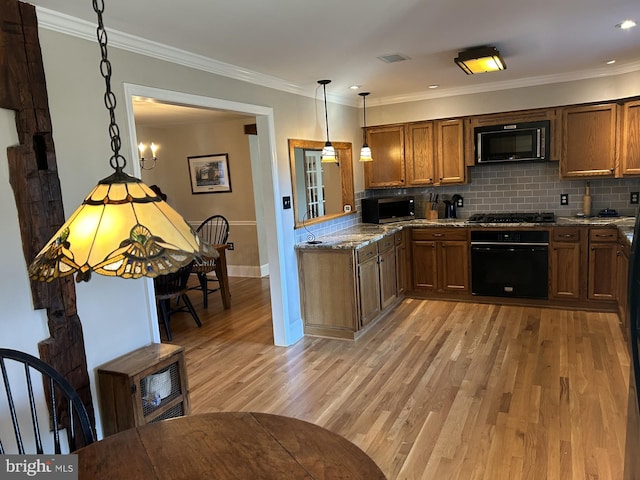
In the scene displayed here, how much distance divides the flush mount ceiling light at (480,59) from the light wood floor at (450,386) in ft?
7.42

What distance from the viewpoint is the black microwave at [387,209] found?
5.57 meters

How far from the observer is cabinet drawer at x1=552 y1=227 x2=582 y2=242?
15.3ft

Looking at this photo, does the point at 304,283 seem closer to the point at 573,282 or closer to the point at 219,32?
the point at 219,32

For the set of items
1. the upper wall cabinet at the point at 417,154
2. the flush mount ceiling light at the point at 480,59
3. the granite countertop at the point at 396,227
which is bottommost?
the granite countertop at the point at 396,227

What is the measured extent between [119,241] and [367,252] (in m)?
3.58

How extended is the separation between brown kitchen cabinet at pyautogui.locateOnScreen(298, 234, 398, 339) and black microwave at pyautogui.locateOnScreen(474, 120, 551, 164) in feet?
5.71

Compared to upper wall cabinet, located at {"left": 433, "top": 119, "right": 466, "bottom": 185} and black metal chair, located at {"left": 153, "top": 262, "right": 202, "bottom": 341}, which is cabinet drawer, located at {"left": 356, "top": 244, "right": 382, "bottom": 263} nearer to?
upper wall cabinet, located at {"left": 433, "top": 119, "right": 466, "bottom": 185}

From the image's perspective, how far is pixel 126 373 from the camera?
2430mm

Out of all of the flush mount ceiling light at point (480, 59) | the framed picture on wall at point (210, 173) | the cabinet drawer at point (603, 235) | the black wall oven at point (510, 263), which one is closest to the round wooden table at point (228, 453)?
the flush mount ceiling light at point (480, 59)

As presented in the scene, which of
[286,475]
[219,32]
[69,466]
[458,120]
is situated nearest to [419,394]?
[286,475]

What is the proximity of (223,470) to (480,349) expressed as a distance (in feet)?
10.2

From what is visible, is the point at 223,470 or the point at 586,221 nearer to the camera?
the point at 223,470

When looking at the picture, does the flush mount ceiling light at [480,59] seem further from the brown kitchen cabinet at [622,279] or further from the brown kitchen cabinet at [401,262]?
the brown kitchen cabinet at [401,262]

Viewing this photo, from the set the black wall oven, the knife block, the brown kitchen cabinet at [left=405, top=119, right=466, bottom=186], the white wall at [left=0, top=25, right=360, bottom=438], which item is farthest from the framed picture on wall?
the white wall at [left=0, top=25, right=360, bottom=438]
